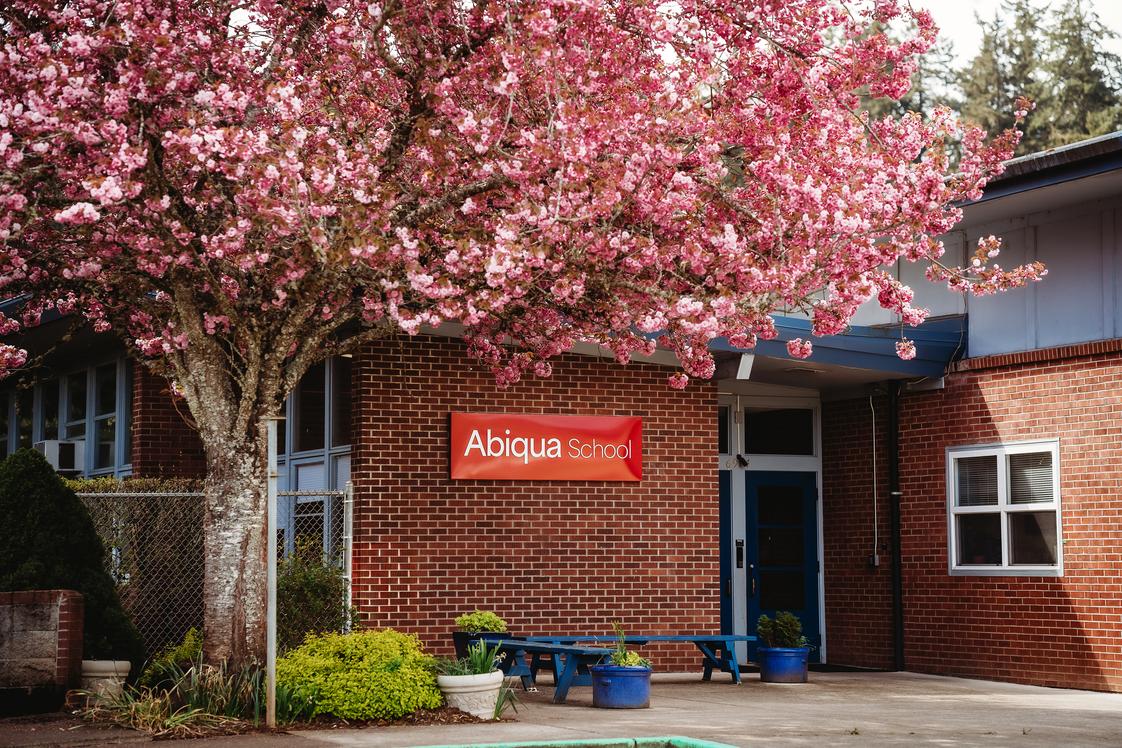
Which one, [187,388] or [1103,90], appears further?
[1103,90]

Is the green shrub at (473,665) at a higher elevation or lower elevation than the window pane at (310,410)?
lower

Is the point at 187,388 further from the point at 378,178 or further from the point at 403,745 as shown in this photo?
the point at 403,745

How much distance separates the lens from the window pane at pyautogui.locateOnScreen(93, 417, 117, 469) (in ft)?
A: 62.3

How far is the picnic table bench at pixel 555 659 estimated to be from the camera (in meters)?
12.8

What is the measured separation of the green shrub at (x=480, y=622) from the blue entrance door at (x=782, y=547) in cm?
499

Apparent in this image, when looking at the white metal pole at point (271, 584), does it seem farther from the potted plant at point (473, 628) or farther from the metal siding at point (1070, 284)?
the metal siding at point (1070, 284)

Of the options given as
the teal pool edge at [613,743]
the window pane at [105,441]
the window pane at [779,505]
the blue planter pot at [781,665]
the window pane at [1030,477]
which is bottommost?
the blue planter pot at [781,665]

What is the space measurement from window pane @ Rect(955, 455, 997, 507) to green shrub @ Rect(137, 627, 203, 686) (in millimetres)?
8952

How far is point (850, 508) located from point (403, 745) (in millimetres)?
9544

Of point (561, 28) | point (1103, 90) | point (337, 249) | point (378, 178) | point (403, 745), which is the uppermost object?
point (1103, 90)

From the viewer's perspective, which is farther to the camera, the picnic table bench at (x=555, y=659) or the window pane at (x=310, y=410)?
the window pane at (x=310, y=410)

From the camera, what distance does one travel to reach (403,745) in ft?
31.4

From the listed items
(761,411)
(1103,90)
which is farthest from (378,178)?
(1103,90)

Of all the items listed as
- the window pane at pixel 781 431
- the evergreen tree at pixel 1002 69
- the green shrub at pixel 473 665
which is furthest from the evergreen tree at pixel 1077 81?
the green shrub at pixel 473 665
